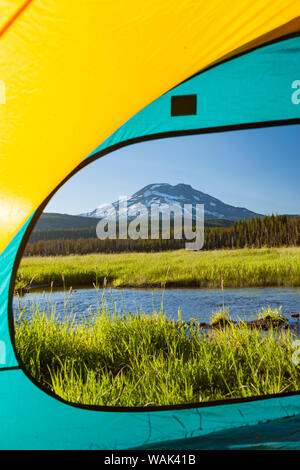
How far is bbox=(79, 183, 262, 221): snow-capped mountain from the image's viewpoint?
169 centimetres

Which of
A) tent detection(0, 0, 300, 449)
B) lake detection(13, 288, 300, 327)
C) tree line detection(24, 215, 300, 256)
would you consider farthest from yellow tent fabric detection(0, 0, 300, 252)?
lake detection(13, 288, 300, 327)

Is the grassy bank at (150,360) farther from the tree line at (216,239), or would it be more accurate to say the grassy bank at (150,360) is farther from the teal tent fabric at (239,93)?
the teal tent fabric at (239,93)

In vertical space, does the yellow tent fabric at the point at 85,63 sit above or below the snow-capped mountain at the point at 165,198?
above

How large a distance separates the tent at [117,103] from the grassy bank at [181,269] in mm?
264

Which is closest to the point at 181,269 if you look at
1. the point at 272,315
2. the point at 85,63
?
the point at 272,315

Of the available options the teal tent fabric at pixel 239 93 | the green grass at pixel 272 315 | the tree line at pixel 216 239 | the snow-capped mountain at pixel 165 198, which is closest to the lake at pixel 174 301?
the green grass at pixel 272 315

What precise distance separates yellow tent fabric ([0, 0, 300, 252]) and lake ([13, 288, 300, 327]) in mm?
379

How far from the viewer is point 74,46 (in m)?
1.55

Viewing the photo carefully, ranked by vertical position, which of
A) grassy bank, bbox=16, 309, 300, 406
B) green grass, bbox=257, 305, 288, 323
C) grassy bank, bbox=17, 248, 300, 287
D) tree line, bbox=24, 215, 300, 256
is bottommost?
grassy bank, bbox=16, 309, 300, 406

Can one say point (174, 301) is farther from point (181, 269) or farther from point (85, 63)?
point (85, 63)

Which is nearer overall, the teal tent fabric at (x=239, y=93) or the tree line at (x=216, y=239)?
the teal tent fabric at (x=239, y=93)

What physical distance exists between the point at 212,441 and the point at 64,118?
147 centimetres

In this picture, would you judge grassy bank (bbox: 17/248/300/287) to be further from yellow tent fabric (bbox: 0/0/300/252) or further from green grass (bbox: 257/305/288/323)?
yellow tent fabric (bbox: 0/0/300/252)

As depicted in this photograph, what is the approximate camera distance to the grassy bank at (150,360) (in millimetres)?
1675
